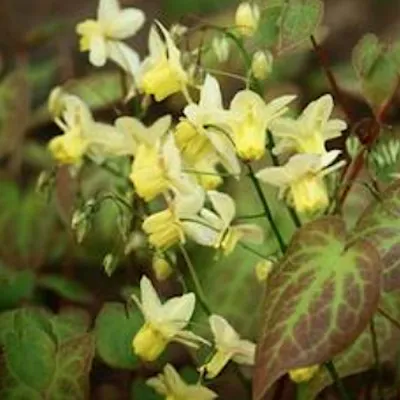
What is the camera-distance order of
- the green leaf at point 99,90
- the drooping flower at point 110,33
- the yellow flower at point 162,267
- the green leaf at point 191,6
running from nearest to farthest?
the yellow flower at point 162,267
the drooping flower at point 110,33
the green leaf at point 99,90
the green leaf at point 191,6

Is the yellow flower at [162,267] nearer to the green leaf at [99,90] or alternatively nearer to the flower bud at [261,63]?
the flower bud at [261,63]

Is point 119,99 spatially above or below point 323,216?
below

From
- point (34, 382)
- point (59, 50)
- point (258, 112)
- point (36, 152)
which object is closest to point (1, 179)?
point (36, 152)

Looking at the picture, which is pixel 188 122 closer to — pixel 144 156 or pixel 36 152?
pixel 144 156

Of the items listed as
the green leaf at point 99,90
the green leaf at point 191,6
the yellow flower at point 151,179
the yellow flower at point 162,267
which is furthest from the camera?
the green leaf at point 191,6

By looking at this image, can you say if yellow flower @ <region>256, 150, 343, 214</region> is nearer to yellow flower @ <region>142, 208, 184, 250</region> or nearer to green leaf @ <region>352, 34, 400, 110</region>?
yellow flower @ <region>142, 208, 184, 250</region>

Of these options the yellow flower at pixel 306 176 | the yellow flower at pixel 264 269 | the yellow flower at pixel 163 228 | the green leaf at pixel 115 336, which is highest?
the yellow flower at pixel 306 176

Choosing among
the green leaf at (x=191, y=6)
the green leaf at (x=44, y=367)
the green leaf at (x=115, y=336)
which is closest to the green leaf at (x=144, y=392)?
the green leaf at (x=115, y=336)
